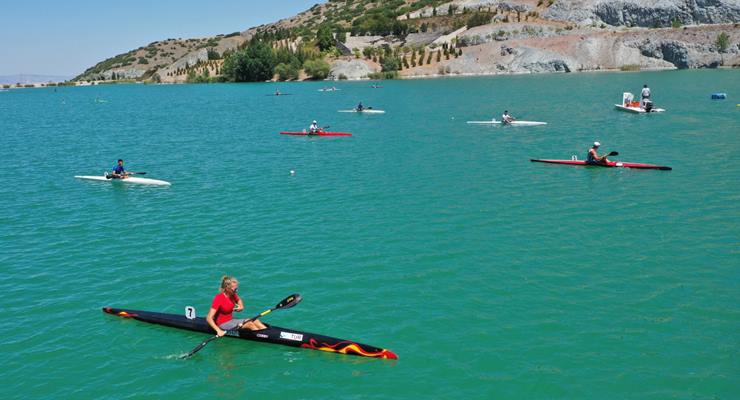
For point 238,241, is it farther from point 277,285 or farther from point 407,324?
point 407,324

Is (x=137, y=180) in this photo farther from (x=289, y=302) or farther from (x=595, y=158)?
(x=595, y=158)

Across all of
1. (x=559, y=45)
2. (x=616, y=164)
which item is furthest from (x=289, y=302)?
(x=559, y=45)

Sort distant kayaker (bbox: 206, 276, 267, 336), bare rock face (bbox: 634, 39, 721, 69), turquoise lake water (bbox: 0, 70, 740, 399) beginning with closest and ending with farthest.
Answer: turquoise lake water (bbox: 0, 70, 740, 399) < distant kayaker (bbox: 206, 276, 267, 336) < bare rock face (bbox: 634, 39, 721, 69)

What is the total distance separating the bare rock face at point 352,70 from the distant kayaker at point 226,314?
520 feet

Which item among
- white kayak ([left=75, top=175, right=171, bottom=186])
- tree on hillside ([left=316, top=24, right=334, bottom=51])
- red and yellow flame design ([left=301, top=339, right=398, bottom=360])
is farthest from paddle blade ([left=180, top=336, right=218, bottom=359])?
tree on hillside ([left=316, top=24, right=334, bottom=51])

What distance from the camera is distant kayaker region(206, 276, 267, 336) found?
1781cm

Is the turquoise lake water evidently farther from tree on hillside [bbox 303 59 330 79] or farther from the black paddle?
tree on hillside [bbox 303 59 330 79]

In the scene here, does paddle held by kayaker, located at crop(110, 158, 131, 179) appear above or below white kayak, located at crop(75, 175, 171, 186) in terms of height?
above

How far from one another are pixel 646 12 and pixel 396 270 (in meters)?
194

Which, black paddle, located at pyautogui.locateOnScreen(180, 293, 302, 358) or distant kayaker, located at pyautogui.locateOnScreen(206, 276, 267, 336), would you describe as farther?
distant kayaker, located at pyautogui.locateOnScreen(206, 276, 267, 336)

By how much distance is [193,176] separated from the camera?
42.0 meters

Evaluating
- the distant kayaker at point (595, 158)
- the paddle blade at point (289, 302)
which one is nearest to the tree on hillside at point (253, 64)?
the distant kayaker at point (595, 158)

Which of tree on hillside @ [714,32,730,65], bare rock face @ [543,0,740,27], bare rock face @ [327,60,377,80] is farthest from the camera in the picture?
bare rock face @ [543,0,740,27]

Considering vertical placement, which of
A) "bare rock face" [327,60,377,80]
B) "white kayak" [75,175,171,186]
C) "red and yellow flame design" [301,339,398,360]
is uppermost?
"bare rock face" [327,60,377,80]
